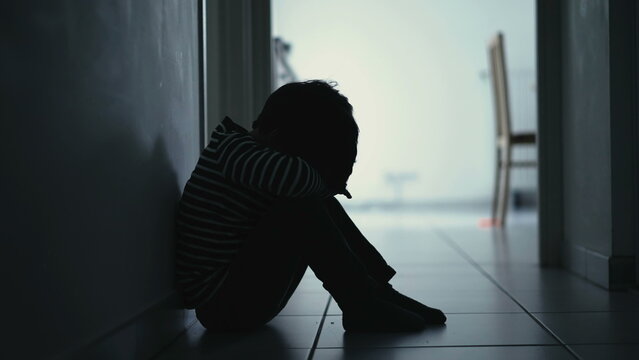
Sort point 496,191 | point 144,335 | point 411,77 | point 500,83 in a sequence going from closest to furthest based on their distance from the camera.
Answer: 1. point 144,335
2. point 500,83
3. point 496,191
4. point 411,77

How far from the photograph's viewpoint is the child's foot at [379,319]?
47.9 inches

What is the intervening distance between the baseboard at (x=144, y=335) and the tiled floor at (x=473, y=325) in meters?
0.03

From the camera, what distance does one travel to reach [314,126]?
1216 mm

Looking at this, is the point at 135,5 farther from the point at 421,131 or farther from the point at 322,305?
the point at 421,131

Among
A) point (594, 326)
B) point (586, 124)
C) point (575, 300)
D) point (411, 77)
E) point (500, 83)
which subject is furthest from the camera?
point (411, 77)

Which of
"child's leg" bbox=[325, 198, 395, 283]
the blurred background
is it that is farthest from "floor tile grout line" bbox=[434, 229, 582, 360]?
the blurred background

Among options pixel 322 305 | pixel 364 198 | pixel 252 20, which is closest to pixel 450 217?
pixel 364 198

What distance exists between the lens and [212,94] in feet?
6.91

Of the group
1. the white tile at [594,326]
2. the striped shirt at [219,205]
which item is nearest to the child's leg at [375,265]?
the striped shirt at [219,205]

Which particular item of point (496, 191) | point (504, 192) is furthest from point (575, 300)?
point (496, 191)

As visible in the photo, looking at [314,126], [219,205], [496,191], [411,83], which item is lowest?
[496,191]

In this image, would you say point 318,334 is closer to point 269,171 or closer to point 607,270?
point 269,171

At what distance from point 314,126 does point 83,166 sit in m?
0.46

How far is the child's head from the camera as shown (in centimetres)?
122
